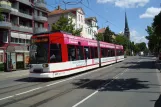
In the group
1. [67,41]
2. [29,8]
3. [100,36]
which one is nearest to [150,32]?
[100,36]

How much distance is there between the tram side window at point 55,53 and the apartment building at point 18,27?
14.0 m

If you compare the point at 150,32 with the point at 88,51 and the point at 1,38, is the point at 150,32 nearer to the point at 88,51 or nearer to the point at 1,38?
the point at 1,38

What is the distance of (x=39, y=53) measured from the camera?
15680 millimetres

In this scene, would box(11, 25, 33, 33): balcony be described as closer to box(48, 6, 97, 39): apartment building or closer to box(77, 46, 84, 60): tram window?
box(48, 6, 97, 39): apartment building

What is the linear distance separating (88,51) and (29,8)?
1009 inches

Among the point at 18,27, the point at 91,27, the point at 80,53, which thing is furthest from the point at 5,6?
the point at 91,27

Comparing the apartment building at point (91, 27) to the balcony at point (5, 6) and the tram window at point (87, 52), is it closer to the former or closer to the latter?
the balcony at point (5, 6)

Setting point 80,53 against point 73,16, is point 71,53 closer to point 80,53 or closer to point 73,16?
point 80,53

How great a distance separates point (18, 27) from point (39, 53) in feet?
82.9

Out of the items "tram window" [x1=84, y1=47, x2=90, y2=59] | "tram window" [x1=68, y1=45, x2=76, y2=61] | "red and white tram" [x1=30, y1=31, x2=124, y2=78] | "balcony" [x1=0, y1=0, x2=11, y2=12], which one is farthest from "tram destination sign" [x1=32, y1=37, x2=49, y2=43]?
"balcony" [x1=0, y1=0, x2=11, y2=12]

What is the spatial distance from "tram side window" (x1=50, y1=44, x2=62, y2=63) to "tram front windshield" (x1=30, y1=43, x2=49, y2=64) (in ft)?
1.09

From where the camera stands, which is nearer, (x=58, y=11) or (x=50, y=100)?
(x=50, y=100)

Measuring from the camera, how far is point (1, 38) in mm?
35469

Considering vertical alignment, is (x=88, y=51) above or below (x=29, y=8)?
below
